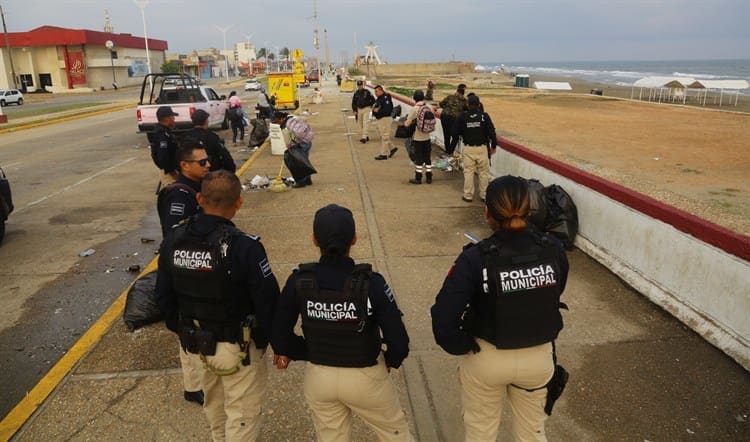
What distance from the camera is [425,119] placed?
9.41 m

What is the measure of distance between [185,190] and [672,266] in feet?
14.1

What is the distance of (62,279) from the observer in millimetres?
6199

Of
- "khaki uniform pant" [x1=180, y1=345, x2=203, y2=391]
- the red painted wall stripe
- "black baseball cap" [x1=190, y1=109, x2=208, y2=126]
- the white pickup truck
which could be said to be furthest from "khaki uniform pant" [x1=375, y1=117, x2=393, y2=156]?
"khaki uniform pant" [x1=180, y1=345, x2=203, y2=391]

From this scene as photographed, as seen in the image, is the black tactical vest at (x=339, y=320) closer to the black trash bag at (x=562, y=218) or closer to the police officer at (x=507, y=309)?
the police officer at (x=507, y=309)

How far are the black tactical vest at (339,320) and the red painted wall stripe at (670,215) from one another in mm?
3234

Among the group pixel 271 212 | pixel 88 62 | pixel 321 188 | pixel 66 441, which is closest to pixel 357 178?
pixel 321 188

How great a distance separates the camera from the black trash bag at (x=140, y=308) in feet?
15.4

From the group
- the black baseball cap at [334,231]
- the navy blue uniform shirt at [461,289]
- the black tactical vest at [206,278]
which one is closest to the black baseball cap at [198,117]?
the black tactical vest at [206,278]

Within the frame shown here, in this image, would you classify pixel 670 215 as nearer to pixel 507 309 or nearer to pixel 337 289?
pixel 507 309

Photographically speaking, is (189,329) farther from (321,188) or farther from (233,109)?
(233,109)

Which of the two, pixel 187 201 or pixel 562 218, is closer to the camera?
pixel 187 201

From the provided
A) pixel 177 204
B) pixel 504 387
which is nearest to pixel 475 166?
pixel 177 204

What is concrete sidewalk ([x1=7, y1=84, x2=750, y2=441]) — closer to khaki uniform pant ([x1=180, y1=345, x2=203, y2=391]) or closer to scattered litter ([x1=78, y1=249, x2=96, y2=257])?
khaki uniform pant ([x1=180, y1=345, x2=203, y2=391])

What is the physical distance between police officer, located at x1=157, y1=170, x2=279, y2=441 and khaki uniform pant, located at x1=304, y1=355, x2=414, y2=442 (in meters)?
0.45
